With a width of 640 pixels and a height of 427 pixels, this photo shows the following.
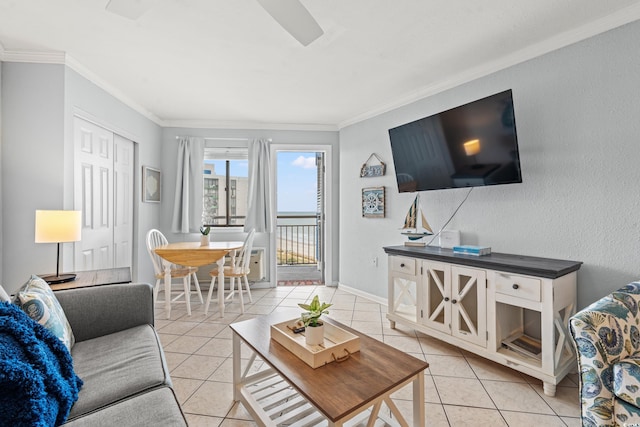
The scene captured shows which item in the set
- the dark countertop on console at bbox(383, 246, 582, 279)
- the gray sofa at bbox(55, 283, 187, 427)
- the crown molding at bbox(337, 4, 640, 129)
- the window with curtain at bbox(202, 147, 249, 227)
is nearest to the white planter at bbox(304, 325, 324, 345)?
the gray sofa at bbox(55, 283, 187, 427)

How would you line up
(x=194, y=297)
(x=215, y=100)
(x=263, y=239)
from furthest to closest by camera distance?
(x=263, y=239) < (x=194, y=297) < (x=215, y=100)

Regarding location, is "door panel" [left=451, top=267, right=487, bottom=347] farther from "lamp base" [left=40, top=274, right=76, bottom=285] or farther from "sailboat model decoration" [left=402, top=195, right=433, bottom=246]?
"lamp base" [left=40, top=274, right=76, bottom=285]

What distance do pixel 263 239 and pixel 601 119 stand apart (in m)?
3.60

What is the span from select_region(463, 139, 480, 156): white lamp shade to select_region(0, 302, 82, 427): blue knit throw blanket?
2630mm

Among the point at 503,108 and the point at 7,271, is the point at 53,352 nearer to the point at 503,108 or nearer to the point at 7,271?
the point at 7,271

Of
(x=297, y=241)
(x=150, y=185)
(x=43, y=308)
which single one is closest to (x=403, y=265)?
(x=43, y=308)

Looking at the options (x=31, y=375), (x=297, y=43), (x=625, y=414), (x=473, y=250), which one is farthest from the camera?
(x=473, y=250)

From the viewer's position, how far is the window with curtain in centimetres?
430

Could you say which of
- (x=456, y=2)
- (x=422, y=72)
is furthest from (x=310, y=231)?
(x=456, y=2)

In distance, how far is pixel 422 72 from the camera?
2.59 m

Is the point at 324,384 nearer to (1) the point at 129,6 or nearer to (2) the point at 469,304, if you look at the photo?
(2) the point at 469,304

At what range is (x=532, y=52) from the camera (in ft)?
7.09

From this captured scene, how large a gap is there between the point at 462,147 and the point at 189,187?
132 inches

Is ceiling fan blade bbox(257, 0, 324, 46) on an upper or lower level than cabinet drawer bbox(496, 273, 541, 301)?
upper
